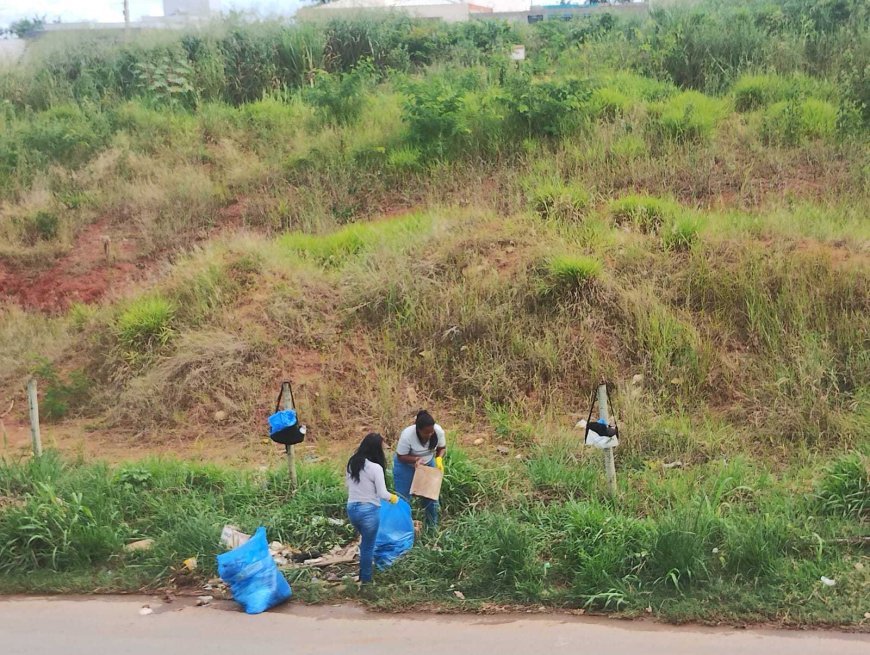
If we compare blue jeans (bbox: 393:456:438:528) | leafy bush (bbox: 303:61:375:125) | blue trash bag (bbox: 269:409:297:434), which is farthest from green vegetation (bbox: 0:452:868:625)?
leafy bush (bbox: 303:61:375:125)

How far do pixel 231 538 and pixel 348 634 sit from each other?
1.30 meters

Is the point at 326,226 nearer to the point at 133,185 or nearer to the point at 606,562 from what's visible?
the point at 133,185

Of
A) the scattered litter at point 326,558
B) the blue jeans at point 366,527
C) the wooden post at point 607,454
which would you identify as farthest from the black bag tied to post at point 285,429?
the wooden post at point 607,454

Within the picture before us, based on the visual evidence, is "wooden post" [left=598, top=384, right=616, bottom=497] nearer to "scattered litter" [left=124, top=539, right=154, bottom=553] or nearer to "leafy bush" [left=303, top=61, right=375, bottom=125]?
"scattered litter" [left=124, top=539, right=154, bottom=553]

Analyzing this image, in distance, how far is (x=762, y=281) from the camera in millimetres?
7805

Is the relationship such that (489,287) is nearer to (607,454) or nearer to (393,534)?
(607,454)

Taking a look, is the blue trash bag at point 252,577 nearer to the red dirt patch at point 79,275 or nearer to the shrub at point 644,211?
the shrub at point 644,211

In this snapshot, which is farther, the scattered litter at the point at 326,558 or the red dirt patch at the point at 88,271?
the red dirt patch at the point at 88,271

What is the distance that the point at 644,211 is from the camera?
29.5 feet

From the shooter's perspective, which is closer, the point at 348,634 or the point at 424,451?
the point at 348,634

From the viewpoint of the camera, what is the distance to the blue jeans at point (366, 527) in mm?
4961

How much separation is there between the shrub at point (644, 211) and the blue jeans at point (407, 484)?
15.0ft

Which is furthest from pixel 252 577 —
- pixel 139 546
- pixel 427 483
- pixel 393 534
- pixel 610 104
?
pixel 610 104

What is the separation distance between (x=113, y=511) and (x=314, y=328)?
3273 millimetres
